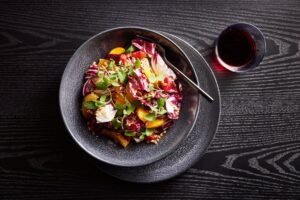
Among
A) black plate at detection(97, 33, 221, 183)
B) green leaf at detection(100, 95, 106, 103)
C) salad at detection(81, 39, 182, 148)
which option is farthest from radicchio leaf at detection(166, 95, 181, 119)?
green leaf at detection(100, 95, 106, 103)

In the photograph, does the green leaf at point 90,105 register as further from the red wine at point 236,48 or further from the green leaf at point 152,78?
the red wine at point 236,48

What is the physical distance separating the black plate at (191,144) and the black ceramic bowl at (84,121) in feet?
0.17

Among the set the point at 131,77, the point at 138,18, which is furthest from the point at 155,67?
the point at 138,18

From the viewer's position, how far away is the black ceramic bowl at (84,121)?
1.37 meters

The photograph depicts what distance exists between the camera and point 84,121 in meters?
1.42

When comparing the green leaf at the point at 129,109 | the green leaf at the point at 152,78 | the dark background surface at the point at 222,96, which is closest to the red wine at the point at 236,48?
the dark background surface at the point at 222,96

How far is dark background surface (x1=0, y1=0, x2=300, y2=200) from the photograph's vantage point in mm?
1482

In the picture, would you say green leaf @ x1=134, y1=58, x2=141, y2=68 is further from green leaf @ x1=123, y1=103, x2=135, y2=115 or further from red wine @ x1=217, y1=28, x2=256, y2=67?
red wine @ x1=217, y1=28, x2=256, y2=67

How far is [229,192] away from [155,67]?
1.88ft

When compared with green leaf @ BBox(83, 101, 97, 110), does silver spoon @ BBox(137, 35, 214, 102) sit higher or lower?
higher

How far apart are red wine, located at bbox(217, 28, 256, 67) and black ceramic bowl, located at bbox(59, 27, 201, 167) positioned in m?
0.19

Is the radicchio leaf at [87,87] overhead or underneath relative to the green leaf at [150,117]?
underneath

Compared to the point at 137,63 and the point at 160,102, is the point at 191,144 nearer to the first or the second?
the point at 160,102

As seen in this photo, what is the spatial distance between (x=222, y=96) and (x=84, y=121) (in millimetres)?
534
